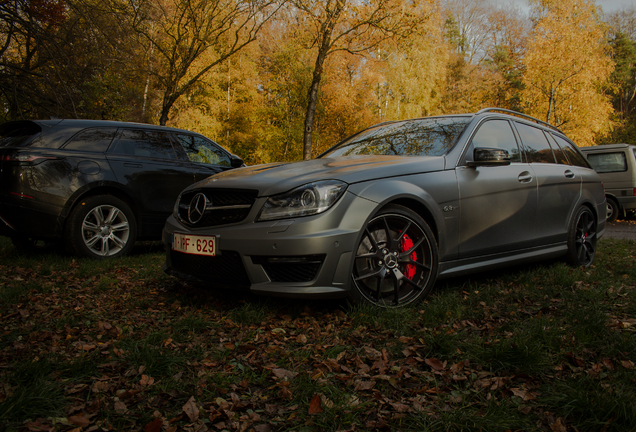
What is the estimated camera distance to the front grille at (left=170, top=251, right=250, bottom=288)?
313cm

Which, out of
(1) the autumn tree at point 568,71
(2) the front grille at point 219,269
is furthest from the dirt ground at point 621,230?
(1) the autumn tree at point 568,71

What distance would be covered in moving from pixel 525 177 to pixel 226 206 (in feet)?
9.22

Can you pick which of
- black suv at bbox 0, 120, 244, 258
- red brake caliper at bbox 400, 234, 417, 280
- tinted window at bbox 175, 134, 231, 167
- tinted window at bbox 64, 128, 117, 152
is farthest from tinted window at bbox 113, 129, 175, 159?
red brake caliper at bbox 400, 234, 417, 280

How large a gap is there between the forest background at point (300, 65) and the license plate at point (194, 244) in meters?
3.66

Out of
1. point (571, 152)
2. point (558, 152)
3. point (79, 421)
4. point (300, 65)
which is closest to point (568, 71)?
point (300, 65)

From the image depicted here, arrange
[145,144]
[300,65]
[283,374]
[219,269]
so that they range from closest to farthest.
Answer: [283,374] < [219,269] < [145,144] < [300,65]

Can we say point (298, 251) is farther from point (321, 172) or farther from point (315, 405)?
point (315, 405)

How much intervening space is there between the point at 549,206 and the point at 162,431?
4.09 metres

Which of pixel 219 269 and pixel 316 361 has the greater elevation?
pixel 219 269

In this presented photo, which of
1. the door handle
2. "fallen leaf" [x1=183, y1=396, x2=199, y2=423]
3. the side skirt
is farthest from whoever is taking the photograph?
the door handle

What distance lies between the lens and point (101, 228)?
18.0ft

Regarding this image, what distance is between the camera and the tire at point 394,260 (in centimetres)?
320

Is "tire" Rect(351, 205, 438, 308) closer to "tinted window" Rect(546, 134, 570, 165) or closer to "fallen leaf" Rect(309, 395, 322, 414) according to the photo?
"fallen leaf" Rect(309, 395, 322, 414)

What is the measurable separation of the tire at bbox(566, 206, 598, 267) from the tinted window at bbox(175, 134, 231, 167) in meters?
4.67
